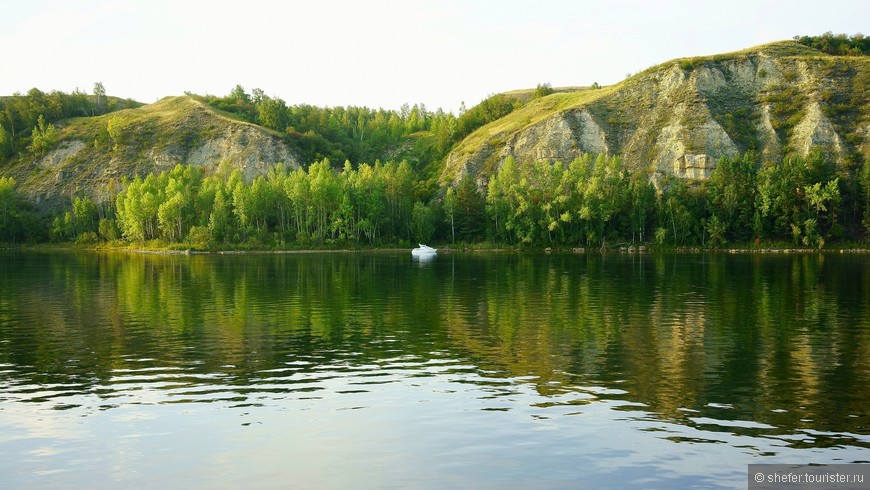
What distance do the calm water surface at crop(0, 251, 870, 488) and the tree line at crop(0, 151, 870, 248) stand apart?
98.1 m

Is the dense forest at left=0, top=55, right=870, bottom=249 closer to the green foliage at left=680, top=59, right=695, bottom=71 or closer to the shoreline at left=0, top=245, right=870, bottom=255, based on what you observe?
the shoreline at left=0, top=245, right=870, bottom=255

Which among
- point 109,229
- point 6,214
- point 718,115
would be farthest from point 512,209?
point 6,214

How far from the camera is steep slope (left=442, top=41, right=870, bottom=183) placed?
169625 mm

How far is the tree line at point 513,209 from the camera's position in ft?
484

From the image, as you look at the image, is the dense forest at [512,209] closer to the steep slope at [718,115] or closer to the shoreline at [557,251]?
the shoreline at [557,251]

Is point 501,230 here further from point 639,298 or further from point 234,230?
point 639,298

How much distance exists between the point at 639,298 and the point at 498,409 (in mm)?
35240

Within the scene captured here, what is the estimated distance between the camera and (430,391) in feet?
87.0

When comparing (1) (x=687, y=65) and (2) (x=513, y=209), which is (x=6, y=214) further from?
(1) (x=687, y=65)

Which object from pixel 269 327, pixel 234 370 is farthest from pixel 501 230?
pixel 234 370

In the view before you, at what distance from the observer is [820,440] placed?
20188 millimetres

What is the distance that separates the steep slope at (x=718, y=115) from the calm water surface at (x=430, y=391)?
414 feet

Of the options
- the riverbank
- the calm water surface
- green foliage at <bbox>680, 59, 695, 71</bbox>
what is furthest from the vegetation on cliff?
the calm water surface

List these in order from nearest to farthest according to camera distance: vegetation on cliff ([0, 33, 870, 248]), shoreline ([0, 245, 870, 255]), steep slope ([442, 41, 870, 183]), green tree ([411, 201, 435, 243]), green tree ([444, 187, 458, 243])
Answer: shoreline ([0, 245, 870, 255]), vegetation on cliff ([0, 33, 870, 248]), green tree ([411, 201, 435, 243]), green tree ([444, 187, 458, 243]), steep slope ([442, 41, 870, 183])
